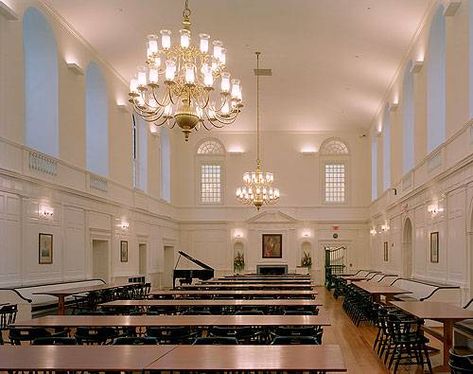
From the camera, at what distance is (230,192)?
1260 inches

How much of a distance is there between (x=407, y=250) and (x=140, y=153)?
11.0 m

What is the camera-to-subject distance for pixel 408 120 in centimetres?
2062

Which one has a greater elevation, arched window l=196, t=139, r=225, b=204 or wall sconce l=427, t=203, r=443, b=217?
arched window l=196, t=139, r=225, b=204

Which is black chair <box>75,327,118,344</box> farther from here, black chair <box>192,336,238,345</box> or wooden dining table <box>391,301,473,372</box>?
wooden dining table <box>391,301,473,372</box>

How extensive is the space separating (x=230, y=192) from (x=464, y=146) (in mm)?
19661

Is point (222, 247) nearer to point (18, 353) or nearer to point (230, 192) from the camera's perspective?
point (230, 192)

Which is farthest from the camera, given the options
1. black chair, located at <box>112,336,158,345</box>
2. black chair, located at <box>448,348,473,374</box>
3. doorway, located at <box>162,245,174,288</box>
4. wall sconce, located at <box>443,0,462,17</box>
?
doorway, located at <box>162,245,174,288</box>

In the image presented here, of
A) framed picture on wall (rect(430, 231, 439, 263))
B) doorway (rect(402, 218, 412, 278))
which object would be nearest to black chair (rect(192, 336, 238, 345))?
framed picture on wall (rect(430, 231, 439, 263))

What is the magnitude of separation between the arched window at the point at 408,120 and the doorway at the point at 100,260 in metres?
9.58

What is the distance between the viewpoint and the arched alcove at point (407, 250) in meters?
20.2

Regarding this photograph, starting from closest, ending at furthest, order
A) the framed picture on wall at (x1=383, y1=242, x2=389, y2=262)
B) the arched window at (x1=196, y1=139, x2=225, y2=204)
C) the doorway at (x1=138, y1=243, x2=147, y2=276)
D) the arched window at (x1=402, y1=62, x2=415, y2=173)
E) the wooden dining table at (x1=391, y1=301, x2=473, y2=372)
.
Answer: the wooden dining table at (x1=391, y1=301, x2=473, y2=372)
the arched window at (x1=402, y1=62, x2=415, y2=173)
the framed picture on wall at (x1=383, y1=242, x2=389, y2=262)
the doorway at (x1=138, y1=243, x2=147, y2=276)
the arched window at (x1=196, y1=139, x2=225, y2=204)

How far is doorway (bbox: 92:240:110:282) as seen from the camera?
20.2 m

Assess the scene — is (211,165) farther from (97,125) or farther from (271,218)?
(97,125)

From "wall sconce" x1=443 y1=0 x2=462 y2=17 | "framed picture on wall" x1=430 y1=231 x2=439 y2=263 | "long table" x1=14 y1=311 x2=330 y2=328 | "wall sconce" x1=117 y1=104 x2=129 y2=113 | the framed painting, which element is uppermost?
"wall sconce" x1=443 y1=0 x2=462 y2=17
